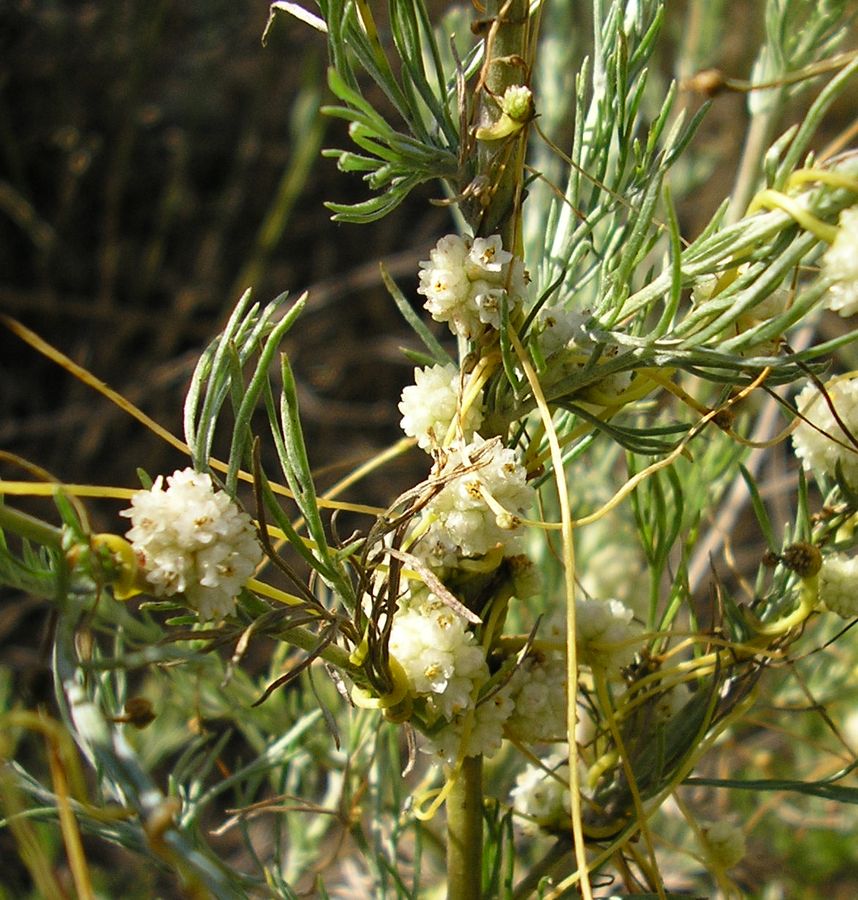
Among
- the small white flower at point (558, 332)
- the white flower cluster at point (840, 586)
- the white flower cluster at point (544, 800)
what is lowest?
the white flower cluster at point (544, 800)

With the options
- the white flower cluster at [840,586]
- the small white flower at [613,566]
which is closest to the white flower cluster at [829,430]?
the white flower cluster at [840,586]

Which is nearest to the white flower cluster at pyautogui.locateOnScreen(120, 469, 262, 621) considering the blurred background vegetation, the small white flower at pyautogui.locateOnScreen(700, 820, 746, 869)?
the small white flower at pyautogui.locateOnScreen(700, 820, 746, 869)

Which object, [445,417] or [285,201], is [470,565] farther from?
[285,201]

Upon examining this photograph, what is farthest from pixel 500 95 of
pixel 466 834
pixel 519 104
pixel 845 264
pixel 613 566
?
pixel 613 566

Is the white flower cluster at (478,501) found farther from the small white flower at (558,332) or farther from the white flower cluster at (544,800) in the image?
the white flower cluster at (544,800)

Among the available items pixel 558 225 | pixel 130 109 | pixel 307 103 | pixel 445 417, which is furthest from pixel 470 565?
pixel 130 109

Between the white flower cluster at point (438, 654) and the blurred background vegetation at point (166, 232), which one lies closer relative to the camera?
the white flower cluster at point (438, 654)

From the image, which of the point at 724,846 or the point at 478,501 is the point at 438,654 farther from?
the point at 724,846
